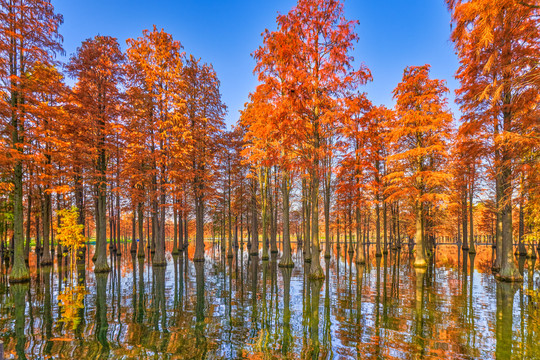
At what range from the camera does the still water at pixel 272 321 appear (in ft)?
20.9

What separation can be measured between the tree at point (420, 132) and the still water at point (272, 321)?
25.1ft

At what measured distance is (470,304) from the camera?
10789 millimetres

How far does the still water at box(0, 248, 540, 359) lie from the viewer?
6375 mm

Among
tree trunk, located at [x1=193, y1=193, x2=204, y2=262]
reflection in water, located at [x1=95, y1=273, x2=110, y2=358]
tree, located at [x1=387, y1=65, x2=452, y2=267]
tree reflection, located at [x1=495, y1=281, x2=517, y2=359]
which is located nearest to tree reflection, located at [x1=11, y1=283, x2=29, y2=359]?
reflection in water, located at [x1=95, y1=273, x2=110, y2=358]

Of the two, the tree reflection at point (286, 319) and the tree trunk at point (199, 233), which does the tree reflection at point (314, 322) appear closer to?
the tree reflection at point (286, 319)

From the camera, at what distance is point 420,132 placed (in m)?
22.1

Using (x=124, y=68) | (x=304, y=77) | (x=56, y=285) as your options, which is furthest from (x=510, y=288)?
(x=124, y=68)

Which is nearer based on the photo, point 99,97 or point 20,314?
point 20,314

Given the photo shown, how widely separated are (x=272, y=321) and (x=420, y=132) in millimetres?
19025

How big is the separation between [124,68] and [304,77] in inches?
531

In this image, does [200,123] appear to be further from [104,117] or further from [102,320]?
[102,320]

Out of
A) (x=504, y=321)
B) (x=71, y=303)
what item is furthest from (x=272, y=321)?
(x=71, y=303)

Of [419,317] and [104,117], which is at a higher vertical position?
[104,117]

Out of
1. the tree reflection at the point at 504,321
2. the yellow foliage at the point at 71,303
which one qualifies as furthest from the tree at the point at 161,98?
the tree reflection at the point at 504,321
